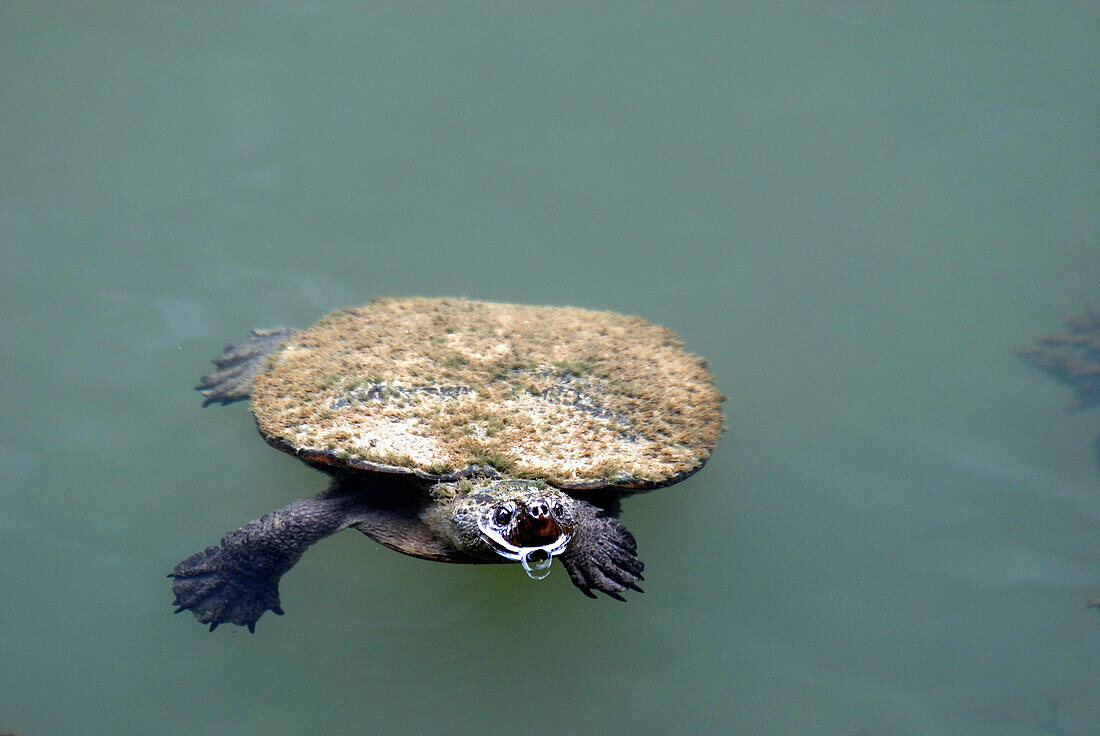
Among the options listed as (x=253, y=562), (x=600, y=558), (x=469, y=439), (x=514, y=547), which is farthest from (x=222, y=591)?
(x=600, y=558)

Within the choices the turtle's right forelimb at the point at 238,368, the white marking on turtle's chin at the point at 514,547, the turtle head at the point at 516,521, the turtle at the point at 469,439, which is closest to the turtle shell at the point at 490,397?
the turtle at the point at 469,439

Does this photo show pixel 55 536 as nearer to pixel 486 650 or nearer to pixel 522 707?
pixel 486 650

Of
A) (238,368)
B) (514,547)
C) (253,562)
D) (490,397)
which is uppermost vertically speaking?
(238,368)

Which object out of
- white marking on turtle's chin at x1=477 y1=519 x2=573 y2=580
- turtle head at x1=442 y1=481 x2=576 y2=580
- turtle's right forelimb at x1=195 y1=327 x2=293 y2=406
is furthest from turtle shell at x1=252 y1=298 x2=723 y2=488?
turtle's right forelimb at x1=195 y1=327 x2=293 y2=406

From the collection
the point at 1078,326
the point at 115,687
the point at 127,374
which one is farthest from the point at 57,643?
the point at 1078,326

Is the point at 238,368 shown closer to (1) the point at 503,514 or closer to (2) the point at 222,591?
(2) the point at 222,591

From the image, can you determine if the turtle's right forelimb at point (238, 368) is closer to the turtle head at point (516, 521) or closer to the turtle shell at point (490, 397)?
the turtle shell at point (490, 397)

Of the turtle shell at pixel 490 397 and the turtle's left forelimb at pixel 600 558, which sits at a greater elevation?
the turtle shell at pixel 490 397
